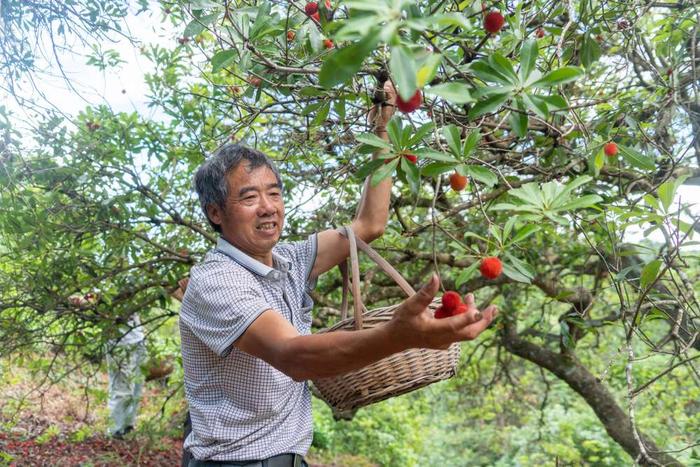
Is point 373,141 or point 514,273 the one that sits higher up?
point 373,141

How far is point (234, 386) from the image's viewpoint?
174 cm

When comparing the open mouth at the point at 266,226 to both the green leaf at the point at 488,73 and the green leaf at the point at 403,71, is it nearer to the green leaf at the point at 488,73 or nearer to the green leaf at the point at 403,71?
the green leaf at the point at 488,73

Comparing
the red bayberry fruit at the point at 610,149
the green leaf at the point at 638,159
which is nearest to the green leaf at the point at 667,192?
the green leaf at the point at 638,159

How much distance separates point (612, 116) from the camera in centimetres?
220

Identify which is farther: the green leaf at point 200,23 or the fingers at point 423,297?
the green leaf at point 200,23

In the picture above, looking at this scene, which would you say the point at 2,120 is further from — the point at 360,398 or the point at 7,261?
the point at 360,398

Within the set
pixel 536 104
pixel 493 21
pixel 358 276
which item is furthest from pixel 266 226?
pixel 536 104

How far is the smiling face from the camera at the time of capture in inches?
72.1

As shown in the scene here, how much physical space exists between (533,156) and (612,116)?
448mm

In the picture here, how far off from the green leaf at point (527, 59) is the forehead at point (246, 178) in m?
0.87

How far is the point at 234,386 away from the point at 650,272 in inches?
45.9

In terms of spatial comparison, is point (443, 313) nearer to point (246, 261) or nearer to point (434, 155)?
point (434, 155)

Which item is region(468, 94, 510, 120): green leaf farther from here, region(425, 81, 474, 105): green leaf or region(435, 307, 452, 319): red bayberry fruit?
region(435, 307, 452, 319): red bayberry fruit

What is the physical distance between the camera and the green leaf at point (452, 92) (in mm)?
1008
